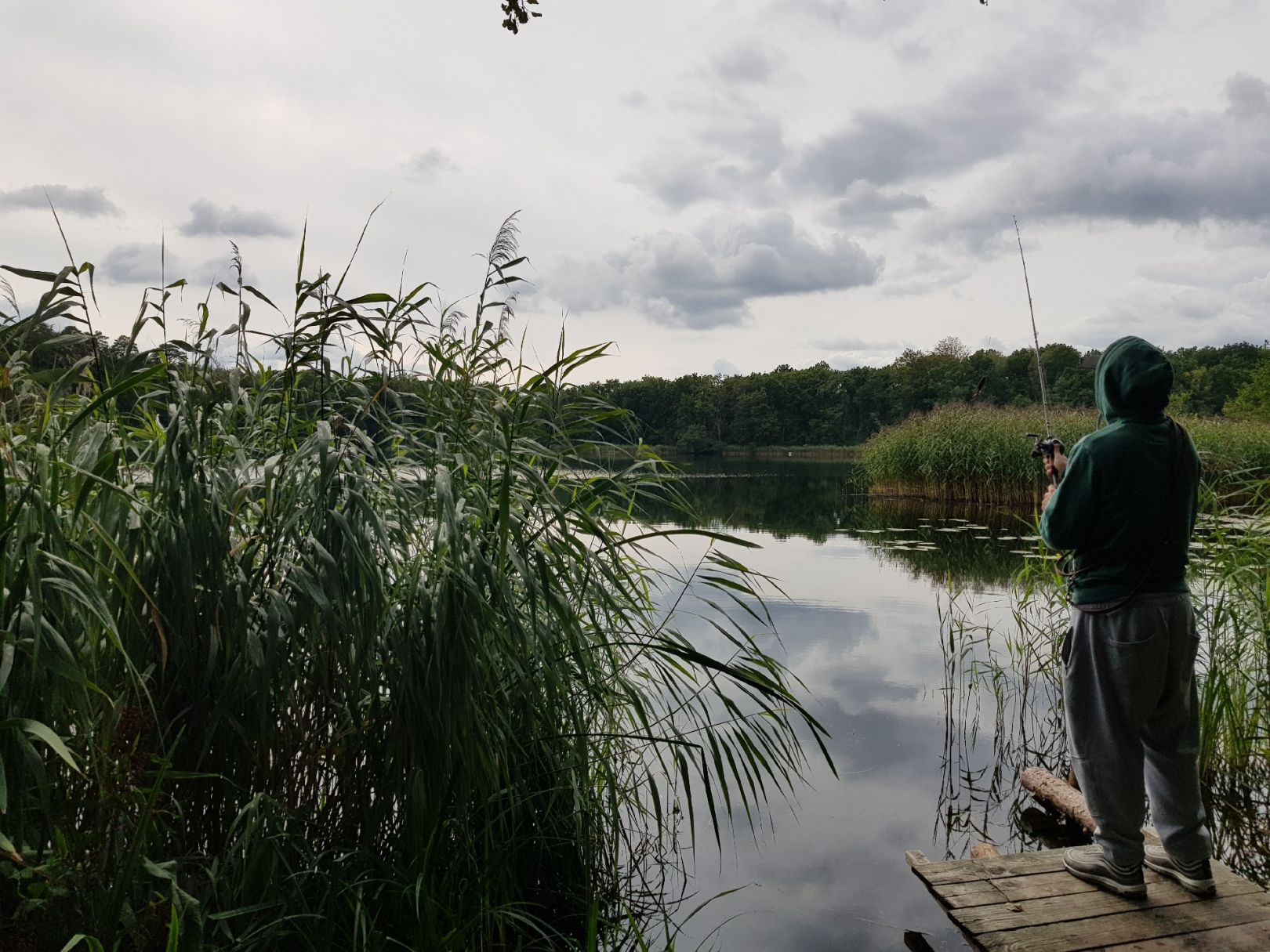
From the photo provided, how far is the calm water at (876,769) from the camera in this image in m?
3.72

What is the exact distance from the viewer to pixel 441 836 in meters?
2.39

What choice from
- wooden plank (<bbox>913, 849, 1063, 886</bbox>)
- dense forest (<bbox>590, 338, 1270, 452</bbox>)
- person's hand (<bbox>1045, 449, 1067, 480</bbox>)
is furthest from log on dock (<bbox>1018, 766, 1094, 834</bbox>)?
dense forest (<bbox>590, 338, 1270, 452</bbox>)

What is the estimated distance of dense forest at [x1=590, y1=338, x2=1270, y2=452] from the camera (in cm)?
3625

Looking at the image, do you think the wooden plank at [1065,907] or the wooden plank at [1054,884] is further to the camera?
the wooden plank at [1054,884]

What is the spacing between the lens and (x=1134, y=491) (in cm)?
265

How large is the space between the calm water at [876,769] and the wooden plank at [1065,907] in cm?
70

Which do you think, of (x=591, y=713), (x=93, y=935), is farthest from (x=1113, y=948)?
(x=93, y=935)

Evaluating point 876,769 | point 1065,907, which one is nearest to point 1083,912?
point 1065,907

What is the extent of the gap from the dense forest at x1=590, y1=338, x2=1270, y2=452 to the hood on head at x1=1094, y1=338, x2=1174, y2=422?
25.4 m

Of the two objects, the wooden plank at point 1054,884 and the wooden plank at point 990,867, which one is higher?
the wooden plank at point 1054,884

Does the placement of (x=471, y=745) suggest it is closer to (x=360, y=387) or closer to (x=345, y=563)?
(x=345, y=563)

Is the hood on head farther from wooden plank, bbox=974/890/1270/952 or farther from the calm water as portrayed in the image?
wooden plank, bbox=974/890/1270/952

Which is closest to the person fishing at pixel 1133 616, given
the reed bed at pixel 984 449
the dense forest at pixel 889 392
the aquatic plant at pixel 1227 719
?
the aquatic plant at pixel 1227 719

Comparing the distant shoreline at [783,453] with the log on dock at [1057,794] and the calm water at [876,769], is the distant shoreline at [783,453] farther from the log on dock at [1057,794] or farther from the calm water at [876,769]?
the log on dock at [1057,794]
